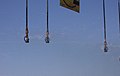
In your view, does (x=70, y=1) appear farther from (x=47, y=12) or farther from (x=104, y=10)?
(x=104, y=10)

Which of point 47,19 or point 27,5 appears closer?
point 27,5

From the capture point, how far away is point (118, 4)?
21328mm

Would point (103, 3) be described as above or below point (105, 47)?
above

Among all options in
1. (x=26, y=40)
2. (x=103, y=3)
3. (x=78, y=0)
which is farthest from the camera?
(x=103, y=3)

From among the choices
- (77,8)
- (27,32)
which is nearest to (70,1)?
(77,8)

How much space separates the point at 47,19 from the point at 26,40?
2560 mm

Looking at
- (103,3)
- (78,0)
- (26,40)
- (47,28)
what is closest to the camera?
(26,40)

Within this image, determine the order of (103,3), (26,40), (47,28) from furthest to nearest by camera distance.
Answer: (103,3) < (47,28) < (26,40)

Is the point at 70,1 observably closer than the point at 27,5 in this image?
No

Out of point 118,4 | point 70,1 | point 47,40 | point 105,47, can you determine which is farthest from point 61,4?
point 118,4

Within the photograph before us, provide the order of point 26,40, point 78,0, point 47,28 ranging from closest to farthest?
point 26,40 → point 47,28 → point 78,0

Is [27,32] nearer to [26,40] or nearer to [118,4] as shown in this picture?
[26,40]

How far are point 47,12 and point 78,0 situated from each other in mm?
1747

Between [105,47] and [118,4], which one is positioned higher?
[118,4]
